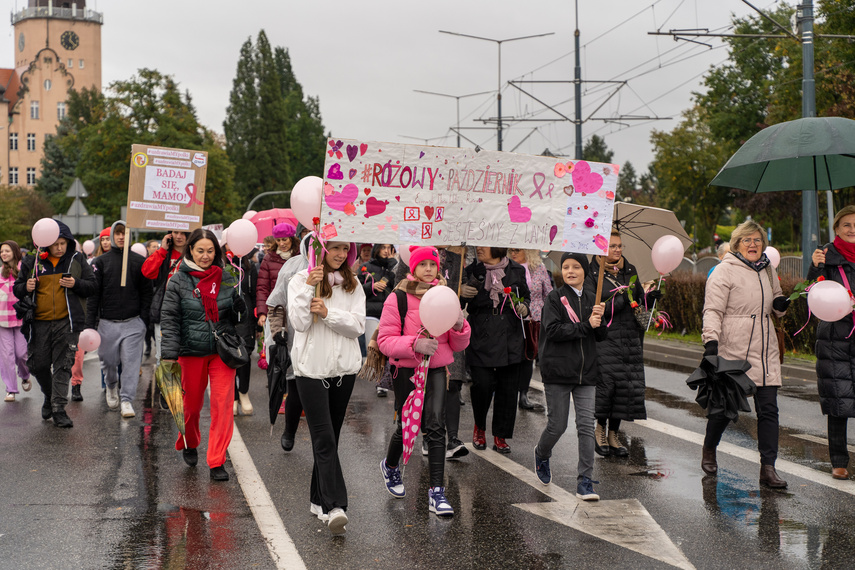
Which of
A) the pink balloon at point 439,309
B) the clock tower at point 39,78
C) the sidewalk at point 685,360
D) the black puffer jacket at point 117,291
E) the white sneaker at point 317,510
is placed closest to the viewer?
the white sneaker at point 317,510

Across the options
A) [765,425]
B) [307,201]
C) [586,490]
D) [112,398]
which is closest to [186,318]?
[307,201]

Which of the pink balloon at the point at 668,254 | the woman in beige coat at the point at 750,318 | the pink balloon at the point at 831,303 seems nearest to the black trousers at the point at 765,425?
the woman in beige coat at the point at 750,318

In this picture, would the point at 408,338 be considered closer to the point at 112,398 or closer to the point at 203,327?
the point at 203,327

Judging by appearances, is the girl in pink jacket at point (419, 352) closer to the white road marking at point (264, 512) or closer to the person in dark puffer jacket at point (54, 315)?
the white road marking at point (264, 512)

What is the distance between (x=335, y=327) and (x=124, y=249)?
4.72 meters

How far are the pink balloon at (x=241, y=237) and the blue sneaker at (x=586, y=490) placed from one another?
444cm

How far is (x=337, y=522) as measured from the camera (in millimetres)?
5562

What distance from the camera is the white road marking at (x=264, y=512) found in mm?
5230

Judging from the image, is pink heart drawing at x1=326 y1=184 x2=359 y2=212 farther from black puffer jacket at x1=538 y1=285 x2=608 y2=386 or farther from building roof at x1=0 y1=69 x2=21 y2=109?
building roof at x1=0 y1=69 x2=21 y2=109

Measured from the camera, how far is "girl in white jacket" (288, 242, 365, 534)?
5.73 m

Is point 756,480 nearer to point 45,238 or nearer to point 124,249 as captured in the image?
Result: point 124,249

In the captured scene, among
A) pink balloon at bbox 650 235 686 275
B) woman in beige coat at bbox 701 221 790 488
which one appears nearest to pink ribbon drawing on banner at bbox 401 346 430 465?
woman in beige coat at bbox 701 221 790 488

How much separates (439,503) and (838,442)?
10.2 feet

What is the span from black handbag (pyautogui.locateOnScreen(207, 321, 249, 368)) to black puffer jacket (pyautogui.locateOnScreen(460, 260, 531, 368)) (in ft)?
6.06
